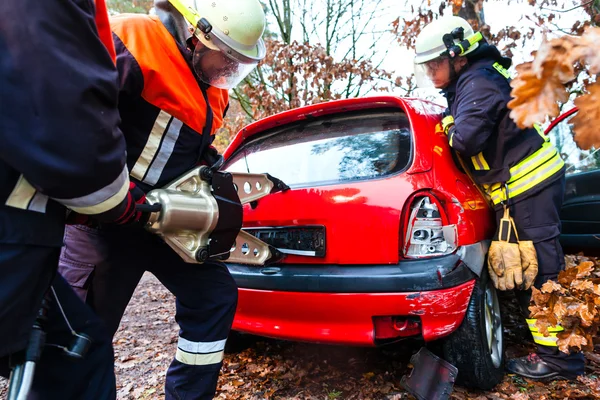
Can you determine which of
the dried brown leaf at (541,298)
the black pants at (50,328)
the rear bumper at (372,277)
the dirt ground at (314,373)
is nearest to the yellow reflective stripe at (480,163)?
the rear bumper at (372,277)

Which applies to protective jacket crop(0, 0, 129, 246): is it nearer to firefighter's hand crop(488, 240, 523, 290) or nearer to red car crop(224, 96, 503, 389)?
red car crop(224, 96, 503, 389)

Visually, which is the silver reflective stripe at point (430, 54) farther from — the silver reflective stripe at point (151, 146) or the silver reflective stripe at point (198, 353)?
the silver reflective stripe at point (198, 353)

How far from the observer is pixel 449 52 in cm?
285

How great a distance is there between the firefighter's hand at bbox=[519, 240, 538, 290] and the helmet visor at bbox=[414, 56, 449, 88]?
4.24 ft

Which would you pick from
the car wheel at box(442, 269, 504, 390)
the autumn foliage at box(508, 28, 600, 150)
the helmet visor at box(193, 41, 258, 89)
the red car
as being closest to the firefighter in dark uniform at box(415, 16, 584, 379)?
the red car

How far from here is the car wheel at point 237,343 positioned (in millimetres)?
3168

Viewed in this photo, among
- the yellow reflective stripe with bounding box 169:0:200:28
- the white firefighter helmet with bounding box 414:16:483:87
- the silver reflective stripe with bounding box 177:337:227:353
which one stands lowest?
the silver reflective stripe with bounding box 177:337:227:353

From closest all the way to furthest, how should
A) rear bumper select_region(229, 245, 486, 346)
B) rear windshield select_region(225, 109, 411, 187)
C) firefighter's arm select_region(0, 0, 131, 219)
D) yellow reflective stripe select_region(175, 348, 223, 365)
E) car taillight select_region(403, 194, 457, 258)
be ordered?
firefighter's arm select_region(0, 0, 131, 219), yellow reflective stripe select_region(175, 348, 223, 365), rear bumper select_region(229, 245, 486, 346), car taillight select_region(403, 194, 457, 258), rear windshield select_region(225, 109, 411, 187)

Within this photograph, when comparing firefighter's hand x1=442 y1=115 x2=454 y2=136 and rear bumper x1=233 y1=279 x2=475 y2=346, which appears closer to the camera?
rear bumper x1=233 y1=279 x2=475 y2=346

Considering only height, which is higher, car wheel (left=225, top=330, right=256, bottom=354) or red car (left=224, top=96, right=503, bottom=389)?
red car (left=224, top=96, right=503, bottom=389)

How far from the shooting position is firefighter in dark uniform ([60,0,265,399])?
1.78 metres

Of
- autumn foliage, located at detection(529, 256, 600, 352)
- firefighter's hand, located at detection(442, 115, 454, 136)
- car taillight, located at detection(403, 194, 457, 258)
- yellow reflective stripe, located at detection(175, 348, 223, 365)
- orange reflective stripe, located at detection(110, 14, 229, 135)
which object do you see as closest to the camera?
autumn foliage, located at detection(529, 256, 600, 352)

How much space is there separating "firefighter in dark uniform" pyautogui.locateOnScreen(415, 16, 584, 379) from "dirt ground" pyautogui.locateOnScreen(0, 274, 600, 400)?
169mm

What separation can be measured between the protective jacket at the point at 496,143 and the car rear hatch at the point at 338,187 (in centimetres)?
38
